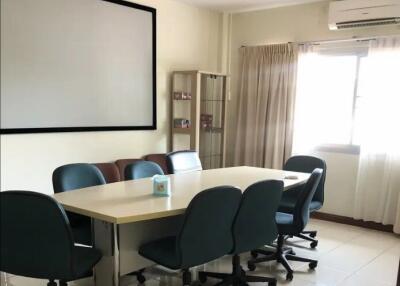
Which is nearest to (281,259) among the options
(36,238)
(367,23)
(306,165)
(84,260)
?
(306,165)

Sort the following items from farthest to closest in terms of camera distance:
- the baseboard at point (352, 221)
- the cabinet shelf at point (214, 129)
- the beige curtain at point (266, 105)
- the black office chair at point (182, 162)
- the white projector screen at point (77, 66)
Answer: the cabinet shelf at point (214, 129) → the beige curtain at point (266, 105) → the baseboard at point (352, 221) → the black office chair at point (182, 162) → the white projector screen at point (77, 66)

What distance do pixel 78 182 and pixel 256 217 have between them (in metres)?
1.38

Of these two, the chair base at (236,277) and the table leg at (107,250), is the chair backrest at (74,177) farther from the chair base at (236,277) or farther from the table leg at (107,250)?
the chair base at (236,277)

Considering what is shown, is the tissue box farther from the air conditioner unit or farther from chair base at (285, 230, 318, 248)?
the air conditioner unit

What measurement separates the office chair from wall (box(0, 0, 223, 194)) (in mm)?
1959

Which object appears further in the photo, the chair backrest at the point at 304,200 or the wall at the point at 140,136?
the wall at the point at 140,136

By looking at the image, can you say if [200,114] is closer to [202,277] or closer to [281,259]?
[281,259]

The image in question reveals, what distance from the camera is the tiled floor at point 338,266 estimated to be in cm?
292

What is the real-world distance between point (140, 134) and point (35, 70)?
1.47m

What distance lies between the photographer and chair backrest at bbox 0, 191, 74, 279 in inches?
72.9

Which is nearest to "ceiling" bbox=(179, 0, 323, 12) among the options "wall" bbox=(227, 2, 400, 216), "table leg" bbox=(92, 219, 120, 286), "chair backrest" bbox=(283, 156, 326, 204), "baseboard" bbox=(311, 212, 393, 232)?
"wall" bbox=(227, 2, 400, 216)

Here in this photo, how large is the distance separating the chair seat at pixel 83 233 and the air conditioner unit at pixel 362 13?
3439 millimetres

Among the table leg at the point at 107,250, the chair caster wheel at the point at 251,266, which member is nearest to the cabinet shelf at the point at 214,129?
the chair caster wheel at the point at 251,266

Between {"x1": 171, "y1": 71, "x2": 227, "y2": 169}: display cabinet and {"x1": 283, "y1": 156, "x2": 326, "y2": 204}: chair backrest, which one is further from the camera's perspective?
{"x1": 171, "y1": 71, "x2": 227, "y2": 169}: display cabinet
